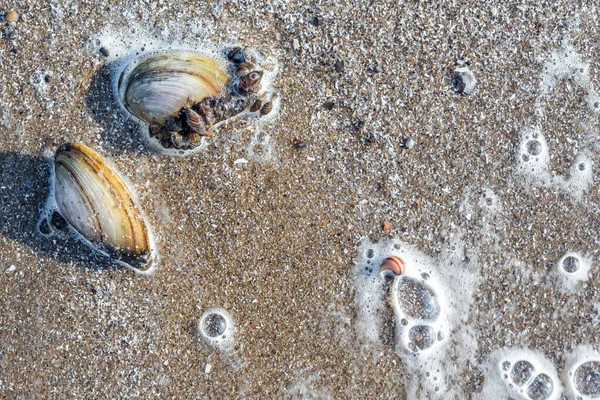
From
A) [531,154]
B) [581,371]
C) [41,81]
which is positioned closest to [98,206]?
[41,81]

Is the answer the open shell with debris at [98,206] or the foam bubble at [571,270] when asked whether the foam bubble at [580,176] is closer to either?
the foam bubble at [571,270]

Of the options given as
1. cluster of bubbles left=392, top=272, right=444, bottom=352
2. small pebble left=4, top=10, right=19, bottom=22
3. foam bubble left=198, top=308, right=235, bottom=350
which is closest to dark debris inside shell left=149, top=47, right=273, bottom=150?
foam bubble left=198, top=308, right=235, bottom=350

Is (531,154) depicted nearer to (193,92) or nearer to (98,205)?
(193,92)

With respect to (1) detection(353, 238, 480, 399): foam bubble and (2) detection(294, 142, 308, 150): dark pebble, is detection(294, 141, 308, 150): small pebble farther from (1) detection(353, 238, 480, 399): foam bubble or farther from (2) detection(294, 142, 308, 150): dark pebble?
(1) detection(353, 238, 480, 399): foam bubble

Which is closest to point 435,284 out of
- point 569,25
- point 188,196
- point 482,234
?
point 482,234

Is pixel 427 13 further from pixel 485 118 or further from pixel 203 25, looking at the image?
pixel 203 25

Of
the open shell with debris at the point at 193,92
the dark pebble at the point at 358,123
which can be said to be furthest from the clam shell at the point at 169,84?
the dark pebble at the point at 358,123
